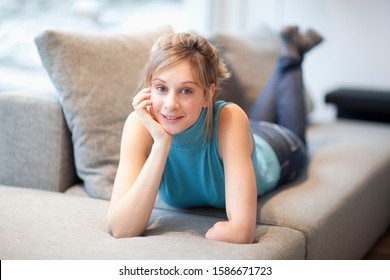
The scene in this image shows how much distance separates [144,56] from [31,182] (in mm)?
575

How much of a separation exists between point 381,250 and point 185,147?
1339 millimetres

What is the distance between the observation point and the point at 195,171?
184 centimetres

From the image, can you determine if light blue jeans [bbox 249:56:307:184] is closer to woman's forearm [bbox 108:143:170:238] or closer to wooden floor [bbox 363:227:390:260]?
wooden floor [bbox 363:227:390:260]

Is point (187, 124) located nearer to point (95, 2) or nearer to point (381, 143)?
point (381, 143)

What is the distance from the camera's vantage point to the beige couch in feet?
5.26

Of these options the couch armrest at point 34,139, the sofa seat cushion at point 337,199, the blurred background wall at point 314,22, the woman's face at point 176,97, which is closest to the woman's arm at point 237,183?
the woman's face at point 176,97

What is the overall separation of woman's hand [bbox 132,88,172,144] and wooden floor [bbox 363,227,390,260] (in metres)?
1.30

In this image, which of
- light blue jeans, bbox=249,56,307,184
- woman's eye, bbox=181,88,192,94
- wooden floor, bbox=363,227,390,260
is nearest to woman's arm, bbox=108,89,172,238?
woman's eye, bbox=181,88,192,94

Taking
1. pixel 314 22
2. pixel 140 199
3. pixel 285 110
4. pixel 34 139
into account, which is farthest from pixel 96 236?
pixel 314 22

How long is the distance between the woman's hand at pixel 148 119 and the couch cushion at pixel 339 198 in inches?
17.9

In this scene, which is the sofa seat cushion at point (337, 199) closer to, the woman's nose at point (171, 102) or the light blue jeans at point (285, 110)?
the light blue jeans at point (285, 110)

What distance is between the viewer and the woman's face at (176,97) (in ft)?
5.32

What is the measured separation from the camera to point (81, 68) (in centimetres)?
208

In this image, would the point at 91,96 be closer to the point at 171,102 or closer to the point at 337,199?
the point at 171,102
